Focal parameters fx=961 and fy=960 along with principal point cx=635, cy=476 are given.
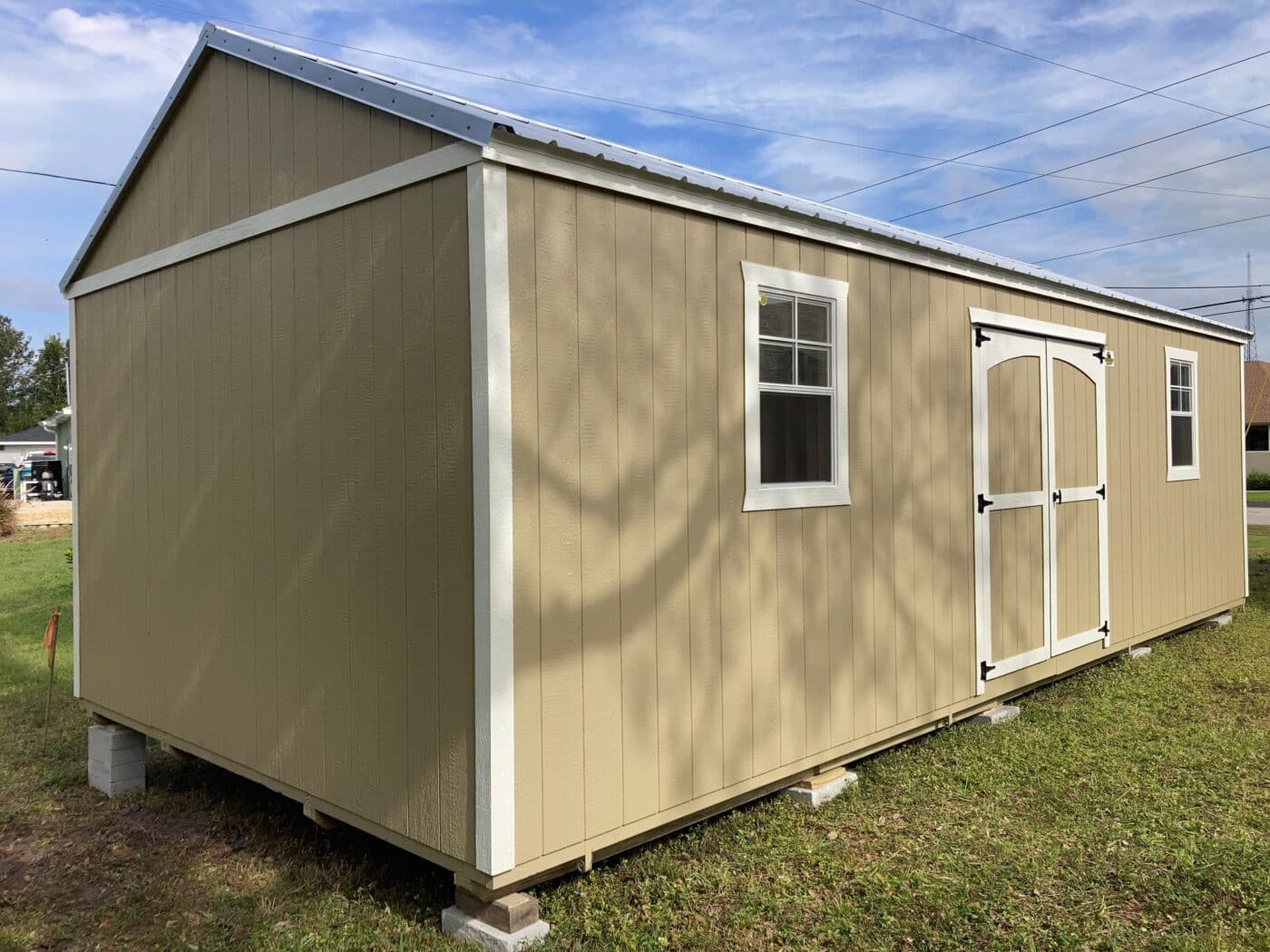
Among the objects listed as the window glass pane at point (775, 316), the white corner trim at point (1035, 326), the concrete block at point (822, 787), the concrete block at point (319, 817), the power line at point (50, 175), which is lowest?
the concrete block at point (822, 787)

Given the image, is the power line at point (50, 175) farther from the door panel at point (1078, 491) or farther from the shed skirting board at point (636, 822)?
the door panel at point (1078, 491)

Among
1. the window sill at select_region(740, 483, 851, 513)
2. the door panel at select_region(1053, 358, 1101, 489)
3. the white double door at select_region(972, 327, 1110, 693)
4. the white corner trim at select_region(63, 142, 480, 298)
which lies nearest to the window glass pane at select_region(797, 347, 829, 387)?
the window sill at select_region(740, 483, 851, 513)

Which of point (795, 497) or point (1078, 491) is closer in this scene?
point (795, 497)

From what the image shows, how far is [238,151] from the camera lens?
4.21m

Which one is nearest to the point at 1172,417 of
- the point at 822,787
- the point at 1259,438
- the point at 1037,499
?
the point at 1037,499

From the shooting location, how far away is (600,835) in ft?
10.9

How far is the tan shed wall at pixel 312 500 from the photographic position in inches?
125

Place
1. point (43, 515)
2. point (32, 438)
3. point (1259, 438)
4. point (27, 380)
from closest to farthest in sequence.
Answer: point (43, 515) → point (1259, 438) → point (32, 438) → point (27, 380)

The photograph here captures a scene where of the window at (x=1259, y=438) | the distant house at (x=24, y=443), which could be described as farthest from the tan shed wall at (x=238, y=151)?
the distant house at (x=24, y=443)

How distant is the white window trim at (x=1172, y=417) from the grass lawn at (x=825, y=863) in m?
2.72

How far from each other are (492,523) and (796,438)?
176cm

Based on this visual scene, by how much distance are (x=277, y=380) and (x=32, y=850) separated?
2.36m

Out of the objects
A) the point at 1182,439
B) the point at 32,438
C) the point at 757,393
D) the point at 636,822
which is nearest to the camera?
the point at 636,822

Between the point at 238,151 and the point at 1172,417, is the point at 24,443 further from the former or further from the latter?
the point at 1172,417
